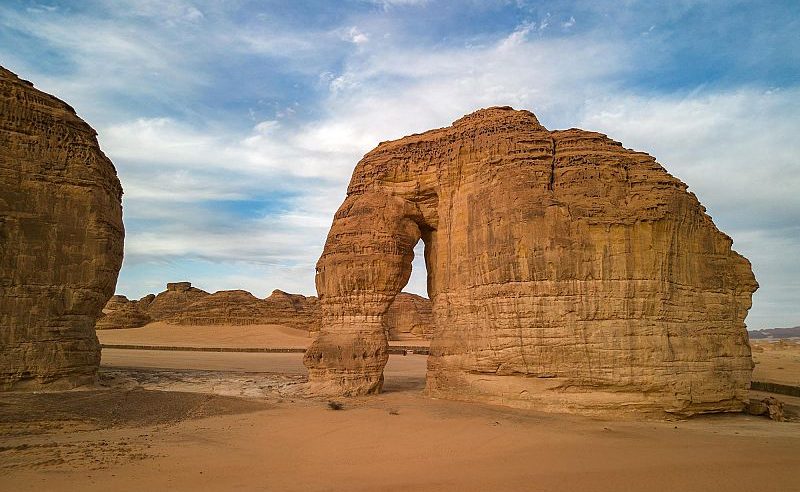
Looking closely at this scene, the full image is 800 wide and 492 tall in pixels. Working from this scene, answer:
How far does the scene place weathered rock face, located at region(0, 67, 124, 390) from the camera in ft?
44.6

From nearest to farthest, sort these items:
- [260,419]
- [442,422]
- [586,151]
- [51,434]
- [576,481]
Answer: [576,481], [51,434], [442,422], [260,419], [586,151]

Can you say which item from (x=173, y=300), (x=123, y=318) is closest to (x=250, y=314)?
(x=123, y=318)

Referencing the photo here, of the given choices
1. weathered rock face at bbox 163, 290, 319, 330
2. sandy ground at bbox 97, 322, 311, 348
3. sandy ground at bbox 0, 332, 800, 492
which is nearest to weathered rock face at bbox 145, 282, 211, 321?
weathered rock face at bbox 163, 290, 319, 330

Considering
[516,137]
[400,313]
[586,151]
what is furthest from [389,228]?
[400,313]

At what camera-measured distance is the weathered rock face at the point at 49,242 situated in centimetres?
1359

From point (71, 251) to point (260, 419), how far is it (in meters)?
8.38

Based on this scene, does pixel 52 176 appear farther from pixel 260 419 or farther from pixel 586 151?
pixel 586 151

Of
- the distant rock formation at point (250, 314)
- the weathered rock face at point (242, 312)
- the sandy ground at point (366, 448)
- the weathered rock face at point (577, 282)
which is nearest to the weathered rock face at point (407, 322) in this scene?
the distant rock formation at point (250, 314)

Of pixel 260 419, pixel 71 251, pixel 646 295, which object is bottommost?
pixel 260 419

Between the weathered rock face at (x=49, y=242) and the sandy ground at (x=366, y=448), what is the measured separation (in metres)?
1.42

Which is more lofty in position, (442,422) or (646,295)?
(646,295)

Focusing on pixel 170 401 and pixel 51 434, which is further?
pixel 170 401

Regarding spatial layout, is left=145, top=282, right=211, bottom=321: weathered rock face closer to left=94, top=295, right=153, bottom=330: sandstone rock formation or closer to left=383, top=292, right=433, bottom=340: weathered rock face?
left=94, top=295, right=153, bottom=330: sandstone rock formation

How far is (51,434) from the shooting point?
9.45 meters
